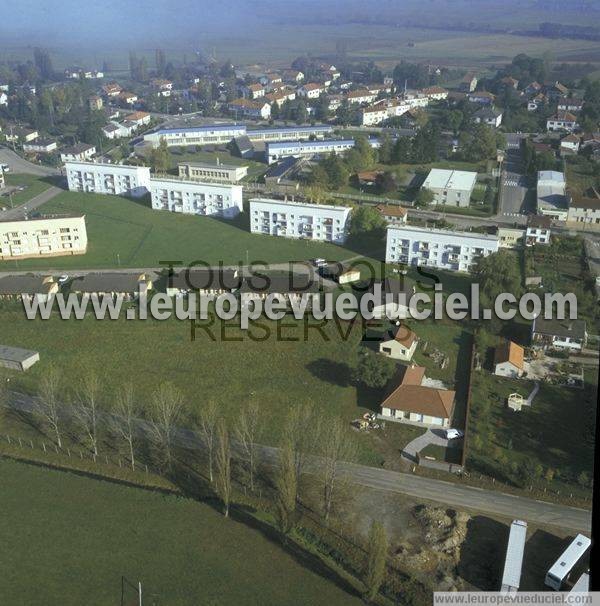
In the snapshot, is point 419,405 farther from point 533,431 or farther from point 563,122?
point 563,122

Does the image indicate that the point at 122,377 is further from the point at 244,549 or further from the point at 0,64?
the point at 0,64

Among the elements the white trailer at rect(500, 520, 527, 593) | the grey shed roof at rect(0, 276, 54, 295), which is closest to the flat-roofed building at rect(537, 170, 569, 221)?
the white trailer at rect(500, 520, 527, 593)

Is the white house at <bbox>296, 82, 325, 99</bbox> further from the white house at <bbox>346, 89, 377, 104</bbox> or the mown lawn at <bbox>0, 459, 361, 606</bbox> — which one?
the mown lawn at <bbox>0, 459, 361, 606</bbox>

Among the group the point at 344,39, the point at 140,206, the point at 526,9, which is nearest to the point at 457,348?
the point at 140,206

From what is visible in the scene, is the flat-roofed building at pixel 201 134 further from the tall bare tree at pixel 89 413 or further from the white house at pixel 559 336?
the tall bare tree at pixel 89 413

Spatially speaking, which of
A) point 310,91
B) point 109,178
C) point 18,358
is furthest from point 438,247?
point 310,91

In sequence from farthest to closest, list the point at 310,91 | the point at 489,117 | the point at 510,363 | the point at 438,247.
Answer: the point at 310,91 → the point at 489,117 → the point at 438,247 → the point at 510,363
